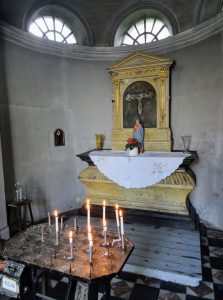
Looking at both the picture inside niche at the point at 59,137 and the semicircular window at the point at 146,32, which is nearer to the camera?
the picture inside niche at the point at 59,137

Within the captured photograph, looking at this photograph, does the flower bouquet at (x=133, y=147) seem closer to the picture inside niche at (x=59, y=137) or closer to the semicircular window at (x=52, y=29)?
the picture inside niche at (x=59, y=137)

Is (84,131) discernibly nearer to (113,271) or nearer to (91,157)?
(91,157)

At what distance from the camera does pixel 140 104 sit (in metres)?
4.34

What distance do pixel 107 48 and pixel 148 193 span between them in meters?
2.88

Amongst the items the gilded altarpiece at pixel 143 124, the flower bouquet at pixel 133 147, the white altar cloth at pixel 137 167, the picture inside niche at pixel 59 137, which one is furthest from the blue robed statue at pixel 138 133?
the picture inside niche at pixel 59 137

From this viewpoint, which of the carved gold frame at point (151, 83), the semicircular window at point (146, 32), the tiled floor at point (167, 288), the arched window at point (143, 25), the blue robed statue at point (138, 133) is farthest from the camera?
the semicircular window at point (146, 32)

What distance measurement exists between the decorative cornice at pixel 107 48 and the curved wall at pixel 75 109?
16 millimetres

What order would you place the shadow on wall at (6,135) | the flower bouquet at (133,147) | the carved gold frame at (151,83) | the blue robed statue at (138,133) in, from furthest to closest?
1. the blue robed statue at (138,133)
2. the carved gold frame at (151,83)
3. the flower bouquet at (133,147)
4. the shadow on wall at (6,135)

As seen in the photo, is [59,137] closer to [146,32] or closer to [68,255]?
[146,32]

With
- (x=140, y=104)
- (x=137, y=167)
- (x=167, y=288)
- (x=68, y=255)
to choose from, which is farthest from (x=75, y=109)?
(x=167, y=288)

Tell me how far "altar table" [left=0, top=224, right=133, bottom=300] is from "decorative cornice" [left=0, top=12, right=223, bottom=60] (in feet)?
9.79

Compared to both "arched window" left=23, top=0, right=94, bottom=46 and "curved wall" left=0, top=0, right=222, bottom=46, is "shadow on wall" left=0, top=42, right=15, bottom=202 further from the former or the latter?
"arched window" left=23, top=0, right=94, bottom=46

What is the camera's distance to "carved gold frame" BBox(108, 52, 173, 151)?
414cm

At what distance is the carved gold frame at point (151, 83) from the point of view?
4141 mm
